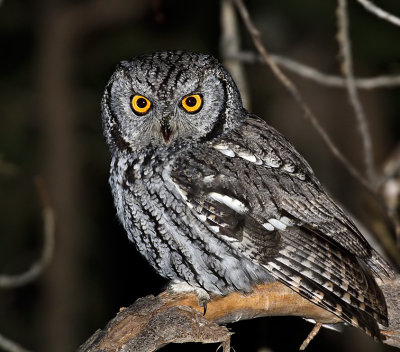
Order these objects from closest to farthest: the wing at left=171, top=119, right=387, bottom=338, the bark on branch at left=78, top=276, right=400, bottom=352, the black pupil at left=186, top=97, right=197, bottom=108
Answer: the bark on branch at left=78, top=276, right=400, bottom=352
the wing at left=171, top=119, right=387, bottom=338
the black pupil at left=186, top=97, right=197, bottom=108

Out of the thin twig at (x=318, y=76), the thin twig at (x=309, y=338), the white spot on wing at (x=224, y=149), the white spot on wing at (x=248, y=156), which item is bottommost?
the thin twig at (x=309, y=338)

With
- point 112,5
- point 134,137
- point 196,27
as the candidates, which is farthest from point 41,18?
point 134,137

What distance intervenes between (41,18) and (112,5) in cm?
93

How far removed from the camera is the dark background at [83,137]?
30.2 feet

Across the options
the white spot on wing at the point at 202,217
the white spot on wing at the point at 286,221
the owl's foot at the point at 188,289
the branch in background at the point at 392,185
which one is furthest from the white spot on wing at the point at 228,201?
the branch in background at the point at 392,185

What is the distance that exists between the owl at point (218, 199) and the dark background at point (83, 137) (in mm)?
4463

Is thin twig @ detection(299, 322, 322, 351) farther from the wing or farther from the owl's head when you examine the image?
the owl's head

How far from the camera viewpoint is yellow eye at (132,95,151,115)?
4.55 m

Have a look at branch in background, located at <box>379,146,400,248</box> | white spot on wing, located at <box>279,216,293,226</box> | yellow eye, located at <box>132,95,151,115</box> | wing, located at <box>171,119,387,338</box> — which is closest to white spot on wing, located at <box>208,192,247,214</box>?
wing, located at <box>171,119,387,338</box>

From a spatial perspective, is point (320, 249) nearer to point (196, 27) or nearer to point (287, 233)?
point (287, 233)

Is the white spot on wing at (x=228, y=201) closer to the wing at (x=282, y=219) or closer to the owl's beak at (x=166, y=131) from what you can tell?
the wing at (x=282, y=219)

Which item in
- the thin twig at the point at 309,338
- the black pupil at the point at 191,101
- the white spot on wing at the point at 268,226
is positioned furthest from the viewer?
the black pupil at the point at 191,101

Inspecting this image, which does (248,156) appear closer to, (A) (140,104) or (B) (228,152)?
(B) (228,152)

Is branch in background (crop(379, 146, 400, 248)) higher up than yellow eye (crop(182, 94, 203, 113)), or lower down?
lower down
